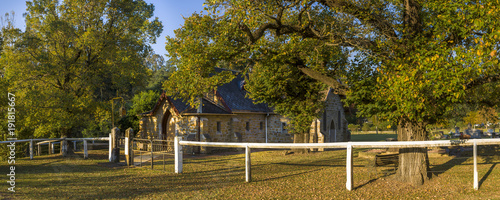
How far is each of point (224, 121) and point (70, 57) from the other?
1081 centimetres

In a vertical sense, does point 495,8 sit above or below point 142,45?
below

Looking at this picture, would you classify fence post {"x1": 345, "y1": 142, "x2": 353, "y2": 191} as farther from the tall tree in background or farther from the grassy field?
the tall tree in background

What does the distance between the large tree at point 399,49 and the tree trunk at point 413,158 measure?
3 centimetres

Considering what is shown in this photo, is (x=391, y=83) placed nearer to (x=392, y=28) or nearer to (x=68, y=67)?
(x=392, y=28)

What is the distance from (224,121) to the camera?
81.0 ft

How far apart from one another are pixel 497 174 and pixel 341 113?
806 inches

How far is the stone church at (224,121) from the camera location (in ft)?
77.7

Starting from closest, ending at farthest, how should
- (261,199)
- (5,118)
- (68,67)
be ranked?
(261,199) → (5,118) → (68,67)

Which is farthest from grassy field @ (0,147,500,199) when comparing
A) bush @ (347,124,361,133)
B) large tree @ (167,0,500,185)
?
bush @ (347,124,361,133)

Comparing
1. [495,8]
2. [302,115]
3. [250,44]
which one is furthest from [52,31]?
[495,8]

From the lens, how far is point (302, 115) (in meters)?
19.3

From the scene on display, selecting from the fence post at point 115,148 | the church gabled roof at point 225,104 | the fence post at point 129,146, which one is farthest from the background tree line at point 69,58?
the fence post at point 129,146

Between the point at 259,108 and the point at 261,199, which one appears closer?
the point at 261,199

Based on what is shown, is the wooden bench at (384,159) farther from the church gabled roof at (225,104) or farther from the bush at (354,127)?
the bush at (354,127)
